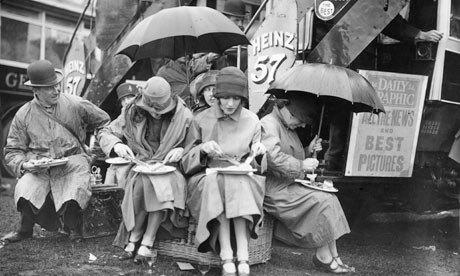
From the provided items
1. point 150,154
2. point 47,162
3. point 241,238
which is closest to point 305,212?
point 241,238

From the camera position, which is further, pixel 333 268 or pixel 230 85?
pixel 333 268

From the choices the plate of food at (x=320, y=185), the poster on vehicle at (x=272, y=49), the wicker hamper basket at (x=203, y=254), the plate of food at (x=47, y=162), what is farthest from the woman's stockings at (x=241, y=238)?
the poster on vehicle at (x=272, y=49)

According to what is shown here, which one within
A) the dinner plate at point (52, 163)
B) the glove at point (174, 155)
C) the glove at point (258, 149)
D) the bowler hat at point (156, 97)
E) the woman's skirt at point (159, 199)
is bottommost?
the woman's skirt at point (159, 199)

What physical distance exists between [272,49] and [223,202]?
7.79 ft

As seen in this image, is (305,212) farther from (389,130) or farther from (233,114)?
(389,130)

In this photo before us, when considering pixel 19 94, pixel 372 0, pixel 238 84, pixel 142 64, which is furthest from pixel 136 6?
pixel 238 84

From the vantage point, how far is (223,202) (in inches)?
173

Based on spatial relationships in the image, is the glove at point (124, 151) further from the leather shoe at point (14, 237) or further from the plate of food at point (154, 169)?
the leather shoe at point (14, 237)

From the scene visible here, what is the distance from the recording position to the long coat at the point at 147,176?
15.1 ft

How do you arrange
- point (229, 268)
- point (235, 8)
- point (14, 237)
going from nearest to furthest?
point (229, 268), point (14, 237), point (235, 8)

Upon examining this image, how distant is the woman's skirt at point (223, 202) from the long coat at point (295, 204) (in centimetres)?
33

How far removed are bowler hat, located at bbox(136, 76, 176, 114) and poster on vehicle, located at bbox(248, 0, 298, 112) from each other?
158 cm

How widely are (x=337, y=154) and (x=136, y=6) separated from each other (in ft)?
16.4

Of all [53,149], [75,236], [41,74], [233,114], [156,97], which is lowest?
[75,236]
